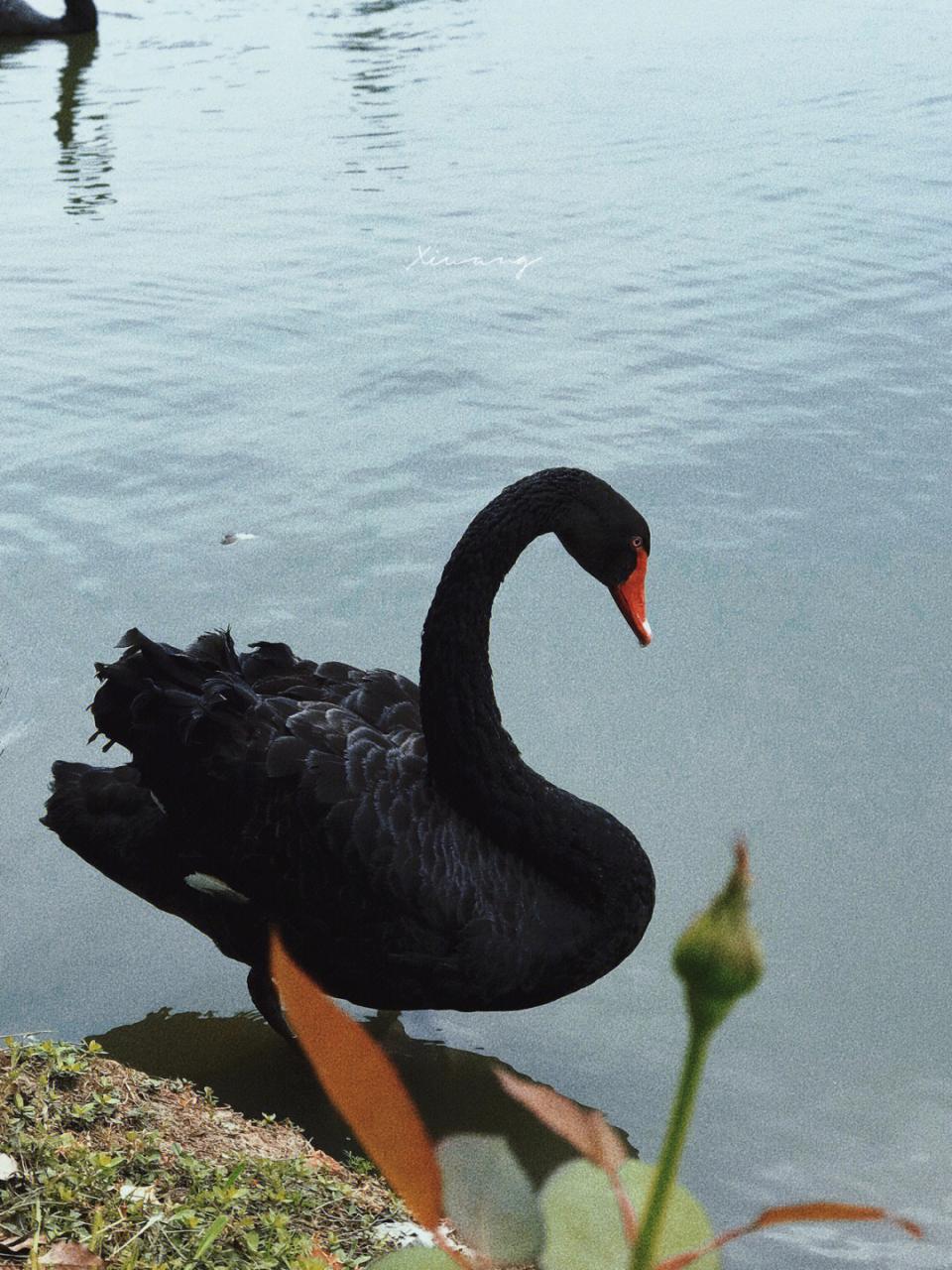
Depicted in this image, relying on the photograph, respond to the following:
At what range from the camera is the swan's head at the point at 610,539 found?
9.39ft

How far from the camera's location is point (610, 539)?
9.46ft

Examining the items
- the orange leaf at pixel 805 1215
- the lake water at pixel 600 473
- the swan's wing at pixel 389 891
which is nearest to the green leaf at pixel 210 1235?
the swan's wing at pixel 389 891

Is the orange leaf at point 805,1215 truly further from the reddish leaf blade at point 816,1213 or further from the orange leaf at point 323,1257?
the orange leaf at point 323,1257

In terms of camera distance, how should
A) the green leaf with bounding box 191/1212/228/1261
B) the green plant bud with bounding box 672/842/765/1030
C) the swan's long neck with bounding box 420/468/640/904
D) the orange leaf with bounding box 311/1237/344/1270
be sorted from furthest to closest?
the swan's long neck with bounding box 420/468/640/904 < the green leaf with bounding box 191/1212/228/1261 < the orange leaf with bounding box 311/1237/344/1270 < the green plant bud with bounding box 672/842/765/1030

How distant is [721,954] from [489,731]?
245 centimetres

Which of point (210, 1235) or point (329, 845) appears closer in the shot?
point (210, 1235)

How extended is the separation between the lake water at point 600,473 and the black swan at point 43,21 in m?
3.15

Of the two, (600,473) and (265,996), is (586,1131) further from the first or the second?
(600,473)

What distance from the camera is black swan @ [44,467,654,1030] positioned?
2.63 meters

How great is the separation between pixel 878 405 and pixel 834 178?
2.74 metres

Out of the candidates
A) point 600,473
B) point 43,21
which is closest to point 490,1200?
point 600,473

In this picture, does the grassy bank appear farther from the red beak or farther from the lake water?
the red beak

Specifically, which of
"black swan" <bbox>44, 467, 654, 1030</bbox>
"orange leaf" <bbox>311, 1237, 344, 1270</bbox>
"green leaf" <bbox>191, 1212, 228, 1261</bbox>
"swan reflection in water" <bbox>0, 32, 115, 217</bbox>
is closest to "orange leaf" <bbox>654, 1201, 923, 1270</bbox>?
"orange leaf" <bbox>311, 1237, 344, 1270</bbox>

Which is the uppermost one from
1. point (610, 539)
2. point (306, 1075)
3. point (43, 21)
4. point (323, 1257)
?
point (43, 21)
